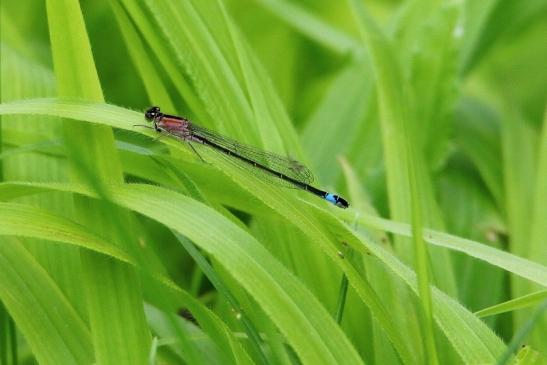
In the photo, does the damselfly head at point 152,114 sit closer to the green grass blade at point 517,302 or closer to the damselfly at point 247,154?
the damselfly at point 247,154

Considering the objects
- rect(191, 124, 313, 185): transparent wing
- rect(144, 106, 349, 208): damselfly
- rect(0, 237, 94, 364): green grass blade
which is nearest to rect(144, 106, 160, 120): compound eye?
rect(144, 106, 349, 208): damselfly

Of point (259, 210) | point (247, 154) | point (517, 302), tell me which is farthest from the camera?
point (247, 154)

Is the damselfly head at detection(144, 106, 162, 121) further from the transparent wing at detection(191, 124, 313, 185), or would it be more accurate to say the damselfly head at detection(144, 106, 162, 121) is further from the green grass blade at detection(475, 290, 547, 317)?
the green grass blade at detection(475, 290, 547, 317)

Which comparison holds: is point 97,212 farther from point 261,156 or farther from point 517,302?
point 517,302

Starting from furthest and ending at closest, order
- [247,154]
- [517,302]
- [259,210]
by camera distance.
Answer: [247,154] → [259,210] → [517,302]

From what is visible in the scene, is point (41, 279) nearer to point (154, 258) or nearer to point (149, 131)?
point (154, 258)

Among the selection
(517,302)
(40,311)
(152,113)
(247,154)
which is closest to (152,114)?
(152,113)

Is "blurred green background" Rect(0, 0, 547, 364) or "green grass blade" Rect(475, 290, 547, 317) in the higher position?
"blurred green background" Rect(0, 0, 547, 364)

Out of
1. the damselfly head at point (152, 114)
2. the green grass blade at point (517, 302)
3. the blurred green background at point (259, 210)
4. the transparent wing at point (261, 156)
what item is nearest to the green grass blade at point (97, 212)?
the blurred green background at point (259, 210)
